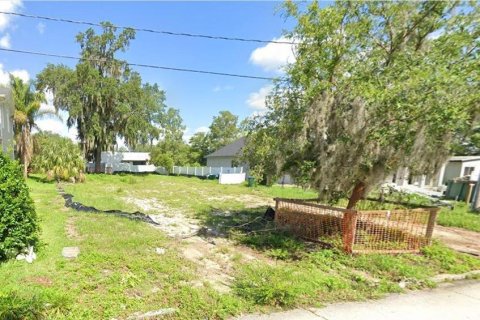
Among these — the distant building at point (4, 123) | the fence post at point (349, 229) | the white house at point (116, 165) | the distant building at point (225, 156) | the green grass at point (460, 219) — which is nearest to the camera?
the fence post at point (349, 229)

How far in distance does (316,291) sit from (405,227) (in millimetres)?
3163

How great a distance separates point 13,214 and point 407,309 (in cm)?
560

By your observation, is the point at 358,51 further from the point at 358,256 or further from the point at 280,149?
the point at 358,256

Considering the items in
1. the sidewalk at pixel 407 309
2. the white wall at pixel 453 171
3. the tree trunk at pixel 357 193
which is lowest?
the sidewalk at pixel 407 309

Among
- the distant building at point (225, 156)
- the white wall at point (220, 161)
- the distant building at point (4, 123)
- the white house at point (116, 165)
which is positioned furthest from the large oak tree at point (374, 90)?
the white house at point (116, 165)

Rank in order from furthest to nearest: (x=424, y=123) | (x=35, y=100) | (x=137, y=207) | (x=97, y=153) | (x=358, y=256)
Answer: (x=97, y=153), (x=35, y=100), (x=137, y=207), (x=358, y=256), (x=424, y=123)

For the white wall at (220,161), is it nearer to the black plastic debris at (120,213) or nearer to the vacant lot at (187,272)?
the black plastic debris at (120,213)

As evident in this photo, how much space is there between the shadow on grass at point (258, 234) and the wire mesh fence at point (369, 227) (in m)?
0.37

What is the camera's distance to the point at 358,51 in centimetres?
563

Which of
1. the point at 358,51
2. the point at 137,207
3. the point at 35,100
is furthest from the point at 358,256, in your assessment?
the point at 35,100

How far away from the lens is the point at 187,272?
A: 14.5 ft

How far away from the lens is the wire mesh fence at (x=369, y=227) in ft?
18.5

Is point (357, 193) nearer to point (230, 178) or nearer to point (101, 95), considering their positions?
point (230, 178)

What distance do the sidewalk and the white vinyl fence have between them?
2208 cm
